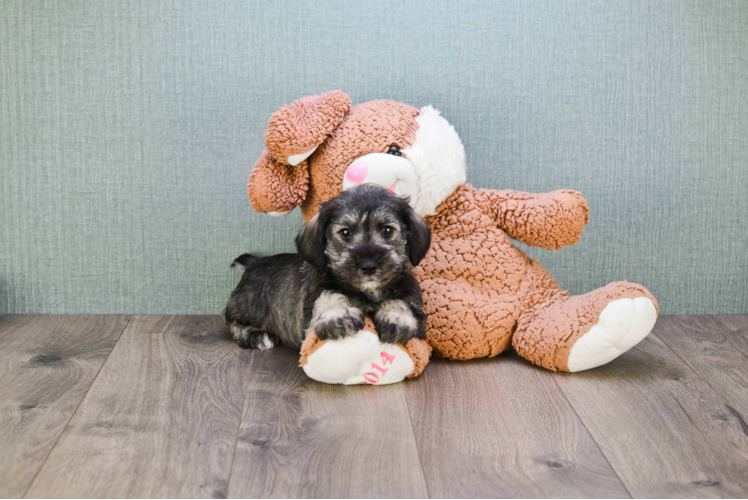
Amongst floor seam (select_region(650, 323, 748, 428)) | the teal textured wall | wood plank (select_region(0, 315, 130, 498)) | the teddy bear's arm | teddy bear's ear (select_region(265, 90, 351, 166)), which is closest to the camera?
wood plank (select_region(0, 315, 130, 498))

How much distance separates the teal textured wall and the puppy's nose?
874 millimetres

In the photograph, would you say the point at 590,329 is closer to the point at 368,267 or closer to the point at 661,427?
the point at 661,427

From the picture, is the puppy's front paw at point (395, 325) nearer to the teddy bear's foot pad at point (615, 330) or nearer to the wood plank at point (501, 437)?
the wood plank at point (501, 437)

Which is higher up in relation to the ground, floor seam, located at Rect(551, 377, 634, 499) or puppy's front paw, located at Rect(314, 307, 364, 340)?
puppy's front paw, located at Rect(314, 307, 364, 340)

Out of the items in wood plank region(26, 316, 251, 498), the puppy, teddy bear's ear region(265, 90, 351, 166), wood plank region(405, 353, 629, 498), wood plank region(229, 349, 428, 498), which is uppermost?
teddy bear's ear region(265, 90, 351, 166)

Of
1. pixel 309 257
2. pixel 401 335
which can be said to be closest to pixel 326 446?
pixel 401 335

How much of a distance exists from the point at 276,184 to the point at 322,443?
0.86 meters

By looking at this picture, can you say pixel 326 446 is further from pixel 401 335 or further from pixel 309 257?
pixel 309 257

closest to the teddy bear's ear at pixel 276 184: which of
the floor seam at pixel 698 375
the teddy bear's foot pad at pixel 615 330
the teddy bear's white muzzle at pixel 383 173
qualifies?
the teddy bear's white muzzle at pixel 383 173

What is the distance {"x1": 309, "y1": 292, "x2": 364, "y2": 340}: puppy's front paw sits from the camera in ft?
6.33

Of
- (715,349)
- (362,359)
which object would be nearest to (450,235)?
(362,359)

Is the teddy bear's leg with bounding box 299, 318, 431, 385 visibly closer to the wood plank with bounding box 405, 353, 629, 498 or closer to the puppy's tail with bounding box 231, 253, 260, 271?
the wood plank with bounding box 405, 353, 629, 498

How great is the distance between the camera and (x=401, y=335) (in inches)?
78.2

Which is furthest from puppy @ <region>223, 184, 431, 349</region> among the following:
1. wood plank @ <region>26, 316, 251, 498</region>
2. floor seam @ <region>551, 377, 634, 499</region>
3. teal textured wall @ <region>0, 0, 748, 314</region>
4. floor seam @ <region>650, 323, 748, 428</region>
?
floor seam @ <region>650, 323, 748, 428</region>
